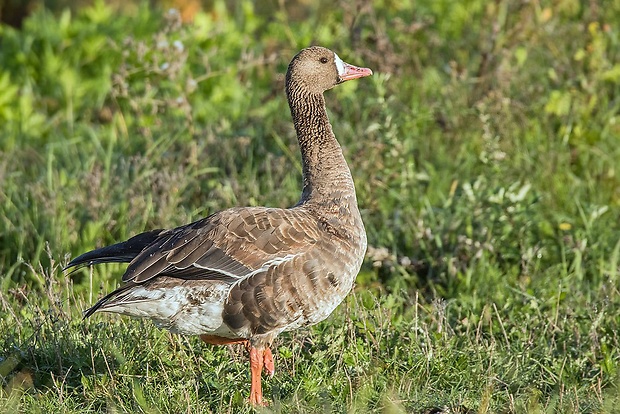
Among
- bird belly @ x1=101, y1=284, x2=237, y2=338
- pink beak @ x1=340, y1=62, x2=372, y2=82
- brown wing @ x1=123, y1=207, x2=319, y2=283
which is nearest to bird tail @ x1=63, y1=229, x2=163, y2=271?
brown wing @ x1=123, y1=207, x2=319, y2=283

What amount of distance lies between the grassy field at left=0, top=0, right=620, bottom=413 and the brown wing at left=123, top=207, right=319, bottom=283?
0.59 meters

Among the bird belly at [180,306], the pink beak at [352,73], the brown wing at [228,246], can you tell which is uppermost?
the pink beak at [352,73]

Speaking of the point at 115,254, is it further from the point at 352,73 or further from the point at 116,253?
the point at 352,73

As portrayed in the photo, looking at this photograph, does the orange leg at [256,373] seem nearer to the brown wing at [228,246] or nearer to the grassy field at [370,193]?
the grassy field at [370,193]

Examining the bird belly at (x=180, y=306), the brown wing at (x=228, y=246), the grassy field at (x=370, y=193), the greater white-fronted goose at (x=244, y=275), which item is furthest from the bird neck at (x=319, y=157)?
the bird belly at (x=180, y=306)

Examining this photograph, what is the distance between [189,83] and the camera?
7922mm

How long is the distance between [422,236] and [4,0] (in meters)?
8.57

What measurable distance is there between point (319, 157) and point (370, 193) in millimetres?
1956

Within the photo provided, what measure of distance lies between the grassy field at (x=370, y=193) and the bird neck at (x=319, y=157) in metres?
0.67

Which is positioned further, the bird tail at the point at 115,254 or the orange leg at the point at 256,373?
the bird tail at the point at 115,254

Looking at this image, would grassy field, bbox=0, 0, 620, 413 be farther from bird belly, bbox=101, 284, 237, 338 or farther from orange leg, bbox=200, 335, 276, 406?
bird belly, bbox=101, 284, 237, 338

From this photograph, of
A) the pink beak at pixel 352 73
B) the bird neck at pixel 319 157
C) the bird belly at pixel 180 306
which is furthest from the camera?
the pink beak at pixel 352 73

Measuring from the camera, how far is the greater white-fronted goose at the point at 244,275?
16.2 feet

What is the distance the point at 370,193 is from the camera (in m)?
7.55
